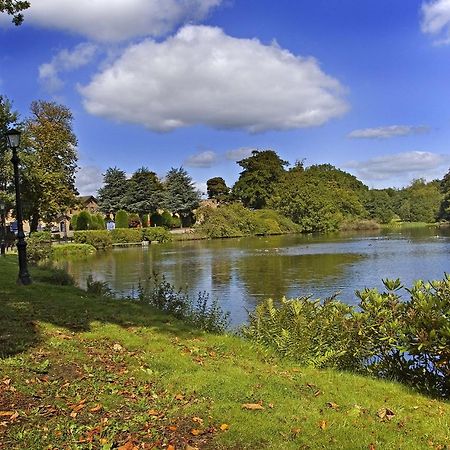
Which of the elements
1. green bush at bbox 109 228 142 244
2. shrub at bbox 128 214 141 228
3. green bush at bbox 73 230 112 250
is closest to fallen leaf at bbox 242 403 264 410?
green bush at bbox 73 230 112 250

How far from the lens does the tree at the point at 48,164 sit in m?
37.9

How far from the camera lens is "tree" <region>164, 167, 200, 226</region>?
233ft

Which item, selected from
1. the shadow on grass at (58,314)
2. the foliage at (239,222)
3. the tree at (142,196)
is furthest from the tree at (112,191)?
the shadow on grass at (58,314)

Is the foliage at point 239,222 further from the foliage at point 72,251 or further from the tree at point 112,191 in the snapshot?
the foliage at point 72,251

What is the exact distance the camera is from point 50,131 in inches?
1656

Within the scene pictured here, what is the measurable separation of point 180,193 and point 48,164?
30128 millimetres

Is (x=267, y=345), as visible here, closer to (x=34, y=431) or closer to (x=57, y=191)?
(x=34, y=431)

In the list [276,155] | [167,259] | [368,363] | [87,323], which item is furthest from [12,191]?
[276,155]

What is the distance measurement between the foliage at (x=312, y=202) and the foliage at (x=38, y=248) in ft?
139

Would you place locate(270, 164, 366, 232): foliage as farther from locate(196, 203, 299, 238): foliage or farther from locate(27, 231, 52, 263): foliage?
locate(27, 231, 52, 263): foliage

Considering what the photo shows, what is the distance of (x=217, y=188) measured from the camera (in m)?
86.9

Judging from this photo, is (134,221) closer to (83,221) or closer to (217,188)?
(83,221)

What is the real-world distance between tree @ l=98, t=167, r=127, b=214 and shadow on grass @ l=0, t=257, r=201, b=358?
2354 inches

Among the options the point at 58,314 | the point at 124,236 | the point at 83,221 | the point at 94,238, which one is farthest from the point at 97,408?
the point at 83,221
